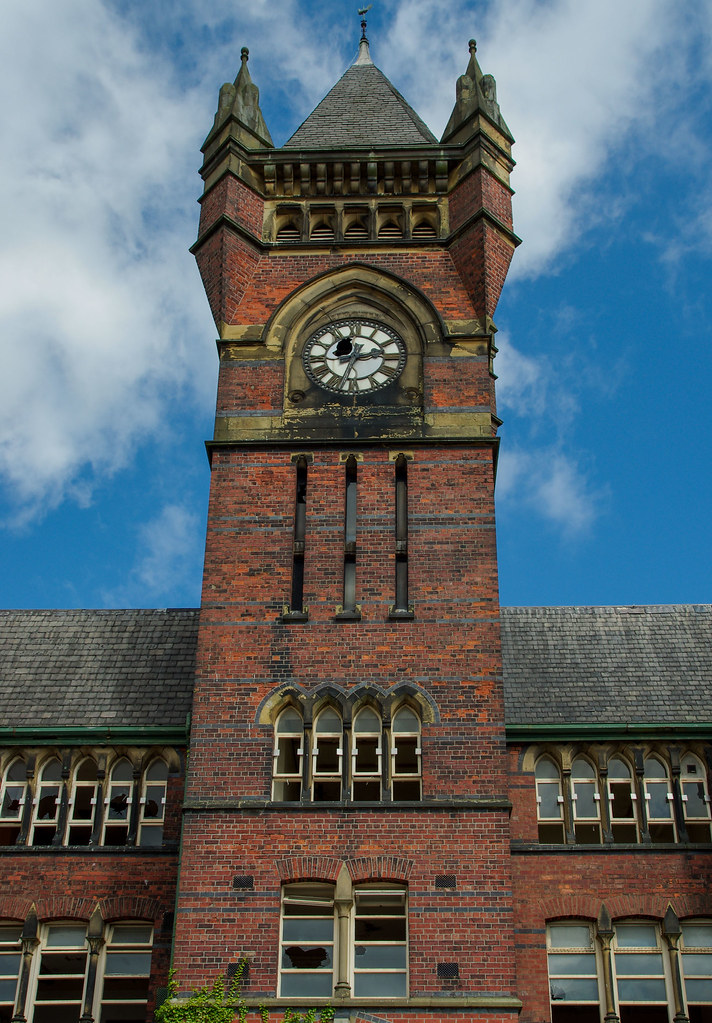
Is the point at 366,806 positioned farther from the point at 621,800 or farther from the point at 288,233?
the point at 288,233

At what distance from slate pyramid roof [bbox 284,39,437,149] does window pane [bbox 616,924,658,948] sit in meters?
14.8

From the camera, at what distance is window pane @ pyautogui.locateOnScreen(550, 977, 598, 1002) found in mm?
19609

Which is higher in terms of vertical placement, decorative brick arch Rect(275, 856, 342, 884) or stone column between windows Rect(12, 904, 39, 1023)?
decorative brick arch Rect(275, 856, 342, 884)

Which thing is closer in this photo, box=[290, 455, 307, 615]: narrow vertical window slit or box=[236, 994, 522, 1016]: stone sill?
box=[236, 994, 522, 1016]: stone sill

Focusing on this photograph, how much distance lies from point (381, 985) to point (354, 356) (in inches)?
424

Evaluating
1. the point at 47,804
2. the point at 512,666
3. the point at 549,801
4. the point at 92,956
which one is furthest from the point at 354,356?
the point at 92,956

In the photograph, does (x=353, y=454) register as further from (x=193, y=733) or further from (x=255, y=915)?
(x=255, y=915)

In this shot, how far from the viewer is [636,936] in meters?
20.1

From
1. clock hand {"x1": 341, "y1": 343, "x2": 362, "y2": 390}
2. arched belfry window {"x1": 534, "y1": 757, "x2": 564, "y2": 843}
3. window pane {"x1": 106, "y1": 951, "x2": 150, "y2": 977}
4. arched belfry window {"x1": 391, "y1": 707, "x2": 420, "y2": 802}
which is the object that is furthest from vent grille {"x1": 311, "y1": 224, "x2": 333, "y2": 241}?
window pane {"x1": 106, "y1": 951, "x2": 150, "y2": 977}

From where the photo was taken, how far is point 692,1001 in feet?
64.2

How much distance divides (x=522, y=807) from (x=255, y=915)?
16.2ft

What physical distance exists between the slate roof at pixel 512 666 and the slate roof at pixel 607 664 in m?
0.02

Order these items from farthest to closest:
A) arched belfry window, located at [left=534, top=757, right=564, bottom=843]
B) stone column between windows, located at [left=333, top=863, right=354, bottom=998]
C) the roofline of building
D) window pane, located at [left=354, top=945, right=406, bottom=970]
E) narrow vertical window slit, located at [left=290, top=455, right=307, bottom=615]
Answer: the roofline of building
narrow vertical window slit, located at [left=290, top=455, right=307, bottom=615]
arched belfry window, located at [left=534, top=757, right=564, bottom=843]
window pane, located at [left=354, top=945, right=406, bottom=970]
stone column between windows, located at [left=333, top=863, right=354, bottom=998]

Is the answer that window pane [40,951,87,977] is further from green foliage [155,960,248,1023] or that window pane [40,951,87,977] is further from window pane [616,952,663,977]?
window pane [616,952,663,977]
